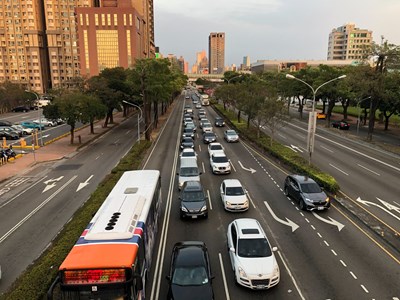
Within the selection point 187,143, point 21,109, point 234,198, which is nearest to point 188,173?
point 234,198

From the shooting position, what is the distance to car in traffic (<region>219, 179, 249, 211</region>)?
70.6 ft

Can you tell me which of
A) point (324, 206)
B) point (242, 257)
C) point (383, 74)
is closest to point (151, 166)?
point (324, 206)

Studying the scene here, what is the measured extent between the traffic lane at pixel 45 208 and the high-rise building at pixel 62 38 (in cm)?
10738

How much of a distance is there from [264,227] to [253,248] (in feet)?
16.5

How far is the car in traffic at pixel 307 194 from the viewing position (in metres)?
21.4

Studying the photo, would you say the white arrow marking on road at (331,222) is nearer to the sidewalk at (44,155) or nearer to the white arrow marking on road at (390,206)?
the white arrow marking on road at (390,206)

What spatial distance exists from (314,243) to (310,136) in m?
15.8

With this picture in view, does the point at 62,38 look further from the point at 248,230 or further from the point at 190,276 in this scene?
the point at 190,276

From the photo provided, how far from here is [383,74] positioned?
1672 inches

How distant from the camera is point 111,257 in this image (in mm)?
10273

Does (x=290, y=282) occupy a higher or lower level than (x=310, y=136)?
lower

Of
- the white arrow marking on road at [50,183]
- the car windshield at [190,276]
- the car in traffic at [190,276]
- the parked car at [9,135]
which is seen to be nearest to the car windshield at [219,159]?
the white arrow marking on road at [50,183]

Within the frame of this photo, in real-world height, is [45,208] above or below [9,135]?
below

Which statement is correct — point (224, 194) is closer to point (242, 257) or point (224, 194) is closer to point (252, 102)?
point (242, 257)
